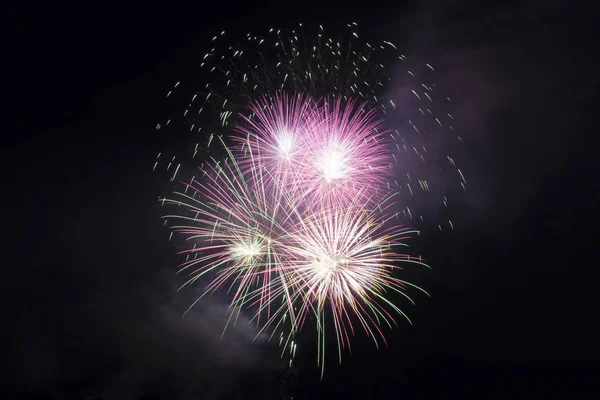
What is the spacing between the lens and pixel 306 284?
1505 cm
